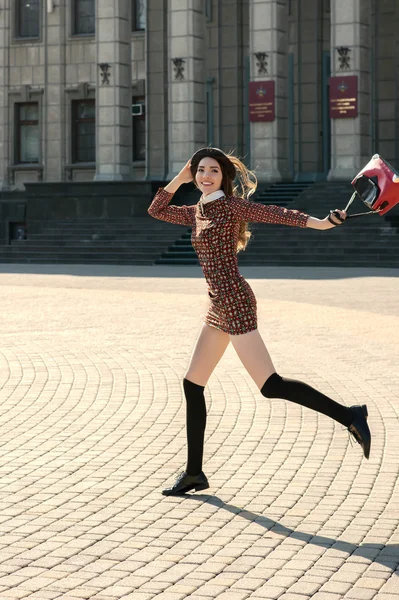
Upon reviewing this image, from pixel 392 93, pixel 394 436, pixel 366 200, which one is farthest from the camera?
pixel 392 93

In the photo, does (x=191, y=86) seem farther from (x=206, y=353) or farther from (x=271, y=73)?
(x=206, y=353)

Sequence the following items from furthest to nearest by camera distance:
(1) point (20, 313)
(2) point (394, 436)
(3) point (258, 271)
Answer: (3) point (258, 271)
(1) point (20, 313)
(2) point (394, 436)

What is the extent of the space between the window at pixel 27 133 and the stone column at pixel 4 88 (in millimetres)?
497

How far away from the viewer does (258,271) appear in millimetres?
30812

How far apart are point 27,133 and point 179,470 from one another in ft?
139

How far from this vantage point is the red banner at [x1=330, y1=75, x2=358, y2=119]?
38.4 m

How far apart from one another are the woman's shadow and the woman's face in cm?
188

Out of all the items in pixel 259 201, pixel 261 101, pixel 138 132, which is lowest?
pixel 259 201

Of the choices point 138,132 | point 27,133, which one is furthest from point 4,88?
point 138,132

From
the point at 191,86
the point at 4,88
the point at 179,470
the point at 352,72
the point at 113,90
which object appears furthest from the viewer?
the point at 4,88

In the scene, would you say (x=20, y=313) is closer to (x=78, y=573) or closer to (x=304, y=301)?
(x=304, y=301)

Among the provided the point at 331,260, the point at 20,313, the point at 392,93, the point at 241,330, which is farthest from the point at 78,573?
the point at 392,93

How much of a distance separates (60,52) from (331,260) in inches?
755

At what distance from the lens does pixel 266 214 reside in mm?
7305
